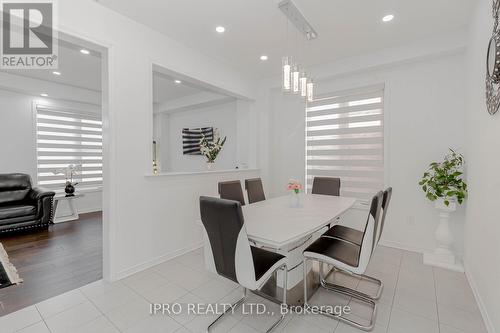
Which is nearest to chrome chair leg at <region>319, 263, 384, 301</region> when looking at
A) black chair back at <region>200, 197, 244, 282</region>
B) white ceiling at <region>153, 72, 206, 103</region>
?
black chair back at <region>200, 197, 244, 282</region>

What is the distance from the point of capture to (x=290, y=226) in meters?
1.87

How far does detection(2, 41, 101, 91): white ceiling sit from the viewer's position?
367cm

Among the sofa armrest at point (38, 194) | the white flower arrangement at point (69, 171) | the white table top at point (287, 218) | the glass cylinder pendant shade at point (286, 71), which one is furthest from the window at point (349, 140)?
the white flower arrangement at point (69, 171)

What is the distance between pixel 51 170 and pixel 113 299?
175 inches

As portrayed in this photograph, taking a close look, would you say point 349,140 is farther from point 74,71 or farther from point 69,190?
point 69,190

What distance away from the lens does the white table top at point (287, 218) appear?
5.39ft

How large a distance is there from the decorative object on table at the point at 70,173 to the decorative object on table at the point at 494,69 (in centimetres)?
642

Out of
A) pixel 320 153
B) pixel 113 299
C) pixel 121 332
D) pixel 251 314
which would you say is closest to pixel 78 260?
pixel 113 299

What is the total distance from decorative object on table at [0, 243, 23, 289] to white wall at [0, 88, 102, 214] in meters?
2.48

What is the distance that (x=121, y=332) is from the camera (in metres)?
1.74

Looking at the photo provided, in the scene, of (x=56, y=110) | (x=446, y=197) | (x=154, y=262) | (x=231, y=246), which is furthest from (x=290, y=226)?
(x=56, y=110)

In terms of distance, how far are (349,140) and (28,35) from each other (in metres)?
4.75

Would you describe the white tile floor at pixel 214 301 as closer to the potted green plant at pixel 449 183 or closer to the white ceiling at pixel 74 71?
the potted green plant at pixel 449 183

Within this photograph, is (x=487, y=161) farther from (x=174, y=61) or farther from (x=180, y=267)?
(x=174, y=61)
